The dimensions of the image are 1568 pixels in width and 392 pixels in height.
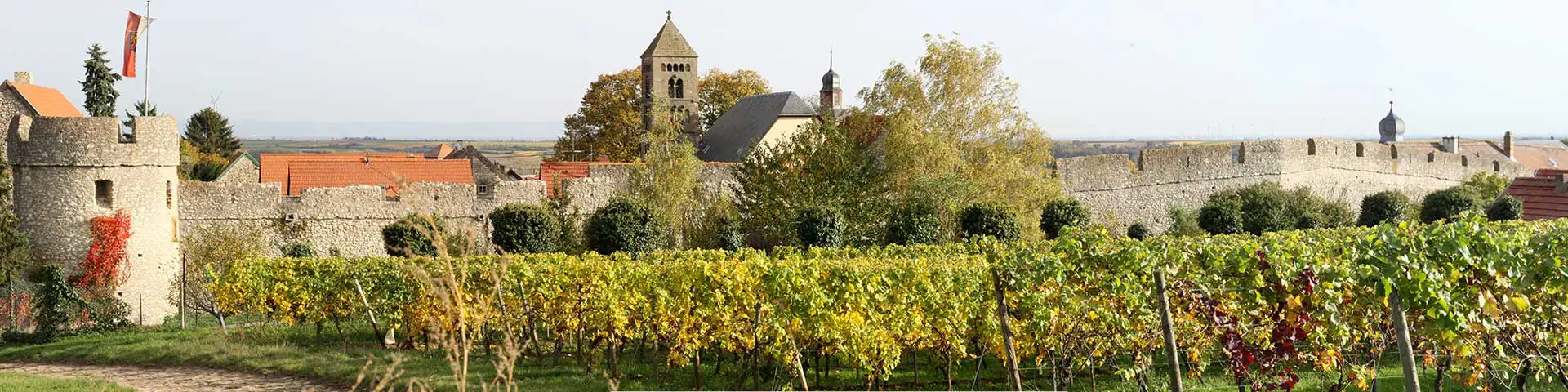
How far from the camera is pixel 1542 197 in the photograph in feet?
81.3

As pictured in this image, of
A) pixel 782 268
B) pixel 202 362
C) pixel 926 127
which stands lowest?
pixel 202 362

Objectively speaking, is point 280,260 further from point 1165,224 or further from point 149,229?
point 1165,224

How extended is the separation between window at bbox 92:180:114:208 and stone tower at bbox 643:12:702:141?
31.3 m

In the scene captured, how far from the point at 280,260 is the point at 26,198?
583 centimetres

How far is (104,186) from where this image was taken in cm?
2178

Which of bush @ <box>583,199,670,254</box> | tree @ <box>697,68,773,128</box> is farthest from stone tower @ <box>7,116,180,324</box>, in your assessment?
tree @ <box>697,68,773,128</box>

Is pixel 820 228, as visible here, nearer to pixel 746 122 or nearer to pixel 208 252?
pixel 208 252

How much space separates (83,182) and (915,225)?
13298mm

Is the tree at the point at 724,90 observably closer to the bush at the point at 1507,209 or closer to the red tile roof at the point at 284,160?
the red tile roof at the point at 284,160

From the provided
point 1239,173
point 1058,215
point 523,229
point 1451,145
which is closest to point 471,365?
point 523,229

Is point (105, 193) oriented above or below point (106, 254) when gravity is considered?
above

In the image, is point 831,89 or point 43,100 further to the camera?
point 831,89

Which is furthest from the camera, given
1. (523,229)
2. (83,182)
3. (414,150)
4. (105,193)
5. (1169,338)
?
(414,150)

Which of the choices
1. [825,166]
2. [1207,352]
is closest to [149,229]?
[825,166]
